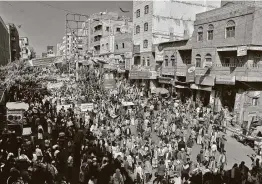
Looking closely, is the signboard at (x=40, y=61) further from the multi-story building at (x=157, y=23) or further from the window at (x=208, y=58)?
the window at (x=208, y=58)

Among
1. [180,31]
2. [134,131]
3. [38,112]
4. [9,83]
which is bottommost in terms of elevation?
[134,131]

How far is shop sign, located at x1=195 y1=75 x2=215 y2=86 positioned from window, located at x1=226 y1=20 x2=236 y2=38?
4.37m

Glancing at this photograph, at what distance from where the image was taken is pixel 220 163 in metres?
13.7

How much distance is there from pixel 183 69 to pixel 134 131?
14.6m

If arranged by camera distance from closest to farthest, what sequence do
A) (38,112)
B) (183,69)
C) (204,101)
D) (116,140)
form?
(116,140)
(38,112)
(204,101)
(183,69)

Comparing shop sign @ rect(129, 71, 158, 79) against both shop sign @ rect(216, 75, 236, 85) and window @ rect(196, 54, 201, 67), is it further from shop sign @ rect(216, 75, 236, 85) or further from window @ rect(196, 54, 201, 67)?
shop sign @ rect(216, 75, 236, 85)

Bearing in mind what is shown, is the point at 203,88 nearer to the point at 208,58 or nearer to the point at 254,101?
the point at 208,58

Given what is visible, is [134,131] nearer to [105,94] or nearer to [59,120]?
[59,120]

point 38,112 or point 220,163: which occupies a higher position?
point 38,112

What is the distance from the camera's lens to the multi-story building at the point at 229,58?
24609 millimetres

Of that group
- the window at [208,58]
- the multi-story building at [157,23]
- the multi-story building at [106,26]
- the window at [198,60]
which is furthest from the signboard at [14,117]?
the multi-story building at [106,26]

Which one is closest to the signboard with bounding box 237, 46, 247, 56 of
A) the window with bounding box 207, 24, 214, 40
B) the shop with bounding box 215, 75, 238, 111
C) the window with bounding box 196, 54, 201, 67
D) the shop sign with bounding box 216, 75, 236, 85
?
the shop sign with bounding box 216, 75, 236, 85

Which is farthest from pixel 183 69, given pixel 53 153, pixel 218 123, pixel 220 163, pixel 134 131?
pixel 53 153

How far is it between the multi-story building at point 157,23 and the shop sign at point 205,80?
10.3 meters
